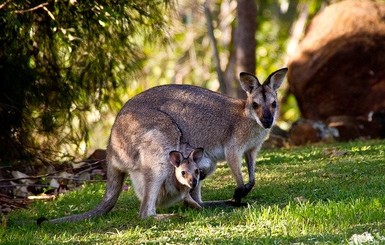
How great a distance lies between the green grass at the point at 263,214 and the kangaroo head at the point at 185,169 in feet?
0.91

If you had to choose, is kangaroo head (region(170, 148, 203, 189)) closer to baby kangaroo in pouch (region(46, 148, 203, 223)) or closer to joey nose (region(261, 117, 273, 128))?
baby kangaroo in pouch (region(46, 148, 203, 223))

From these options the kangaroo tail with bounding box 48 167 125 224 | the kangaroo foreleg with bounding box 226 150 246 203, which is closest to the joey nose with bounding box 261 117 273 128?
the kangaroo foreleg with bounding box 226 150 246 203

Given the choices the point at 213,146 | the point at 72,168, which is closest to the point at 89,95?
the point at 72,168

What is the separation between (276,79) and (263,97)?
0.97 feet

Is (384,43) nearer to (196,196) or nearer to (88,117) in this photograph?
(88,117)

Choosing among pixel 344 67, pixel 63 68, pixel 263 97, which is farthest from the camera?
pixel 344 67

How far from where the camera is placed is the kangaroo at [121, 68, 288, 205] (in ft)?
26.5

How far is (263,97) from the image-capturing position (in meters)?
8.23

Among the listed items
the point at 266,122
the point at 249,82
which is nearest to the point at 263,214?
the point at 266,122

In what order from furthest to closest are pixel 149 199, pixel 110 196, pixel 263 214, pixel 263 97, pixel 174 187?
pixel 263 97 → pixel 110 196 → pixel 174 187 → pixel 149 199 → pixel 263 214

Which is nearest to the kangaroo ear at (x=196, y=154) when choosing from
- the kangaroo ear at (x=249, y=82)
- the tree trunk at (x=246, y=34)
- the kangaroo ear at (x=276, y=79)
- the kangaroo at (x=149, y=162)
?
the kangaroo at (x=149, y=162)

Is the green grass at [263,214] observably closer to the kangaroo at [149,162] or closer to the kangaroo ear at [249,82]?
the kangaroo at [149,162]

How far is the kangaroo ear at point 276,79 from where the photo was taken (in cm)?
830

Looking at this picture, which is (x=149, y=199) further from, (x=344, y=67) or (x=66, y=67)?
(x=344, y=67)
